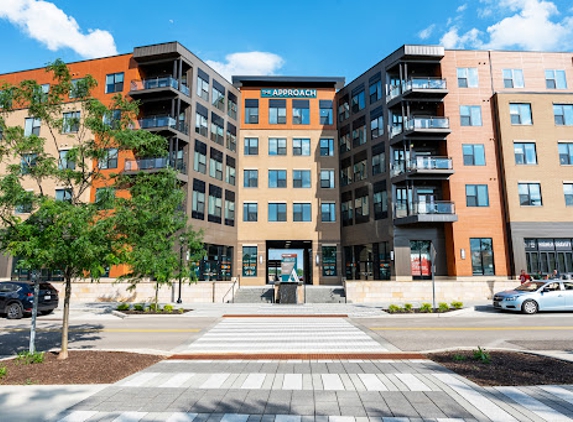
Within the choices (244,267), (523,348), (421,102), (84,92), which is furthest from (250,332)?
(421,102)

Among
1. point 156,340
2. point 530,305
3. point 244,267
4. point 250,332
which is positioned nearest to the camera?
point 156,340

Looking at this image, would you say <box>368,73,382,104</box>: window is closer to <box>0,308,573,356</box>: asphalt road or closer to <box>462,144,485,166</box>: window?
<box>462,144,485,166</box>: window

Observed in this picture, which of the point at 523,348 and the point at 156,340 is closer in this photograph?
the point at 523,348

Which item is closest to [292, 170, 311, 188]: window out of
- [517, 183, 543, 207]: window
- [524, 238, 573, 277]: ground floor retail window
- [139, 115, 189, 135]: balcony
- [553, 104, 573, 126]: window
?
[139, 115, 189, 135]: balcony

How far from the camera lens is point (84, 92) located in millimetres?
9562

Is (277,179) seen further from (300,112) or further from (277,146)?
(300,112)

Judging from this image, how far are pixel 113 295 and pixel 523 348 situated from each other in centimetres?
2511

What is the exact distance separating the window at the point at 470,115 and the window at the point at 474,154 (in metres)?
2.00

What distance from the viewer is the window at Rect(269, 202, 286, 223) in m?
36.7

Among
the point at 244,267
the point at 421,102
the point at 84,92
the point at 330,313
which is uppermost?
the point at 421,102

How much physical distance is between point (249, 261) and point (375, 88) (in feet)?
68.9

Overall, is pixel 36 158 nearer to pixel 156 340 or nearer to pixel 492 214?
pixel 156 340

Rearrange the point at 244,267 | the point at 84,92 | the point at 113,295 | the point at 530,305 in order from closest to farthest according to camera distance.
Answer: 1. the point at 84,92
2. the point at 530,305
3. the point at 113,295
4. the point at 244,267

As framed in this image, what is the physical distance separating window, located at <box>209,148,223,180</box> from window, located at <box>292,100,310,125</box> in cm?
944
